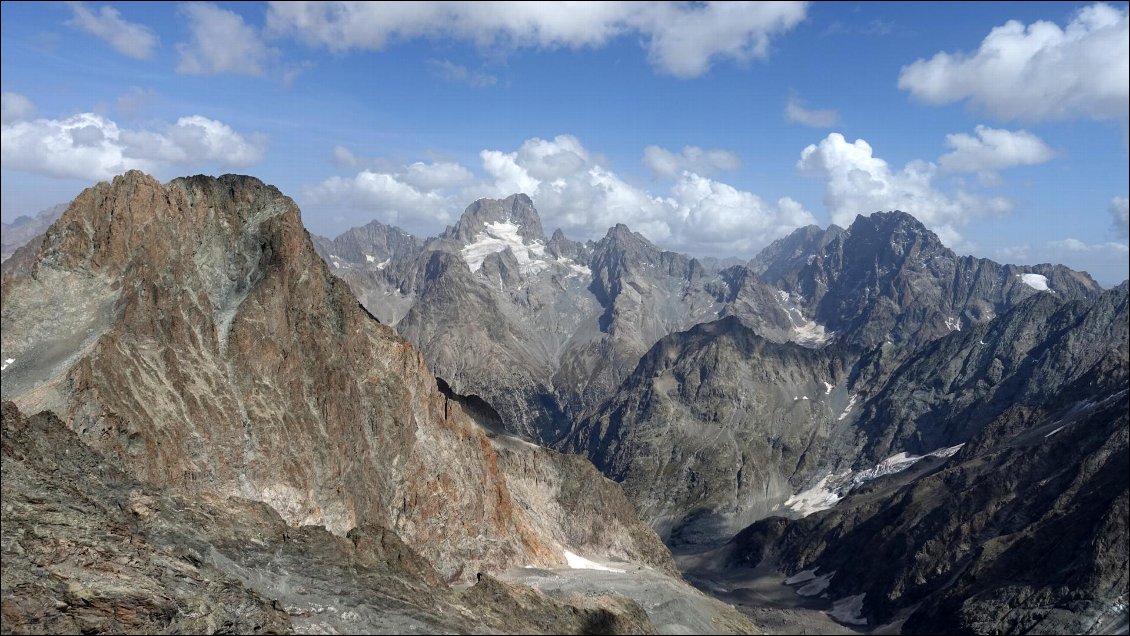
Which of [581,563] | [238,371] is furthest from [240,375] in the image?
[581,563]

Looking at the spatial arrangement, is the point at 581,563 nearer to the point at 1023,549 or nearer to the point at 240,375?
the point at 240,375

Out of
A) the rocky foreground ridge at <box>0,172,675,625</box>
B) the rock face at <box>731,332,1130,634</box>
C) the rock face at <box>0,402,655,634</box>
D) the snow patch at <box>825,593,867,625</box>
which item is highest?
the rocky foreground ridge at <box>0,172,675,625</box>

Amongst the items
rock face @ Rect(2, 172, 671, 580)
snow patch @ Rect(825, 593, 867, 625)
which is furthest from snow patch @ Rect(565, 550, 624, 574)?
snow patch @ Rect(825, 593, 867, 625)

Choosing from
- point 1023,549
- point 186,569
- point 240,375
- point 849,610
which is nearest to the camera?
point 186,569

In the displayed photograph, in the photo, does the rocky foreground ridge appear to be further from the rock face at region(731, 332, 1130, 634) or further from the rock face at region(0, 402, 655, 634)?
the rock face at region(731, 332, 1130, 634)

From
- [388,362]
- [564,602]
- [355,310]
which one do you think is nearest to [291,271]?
[355,310]
